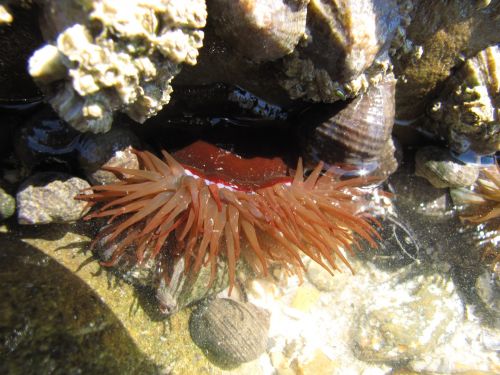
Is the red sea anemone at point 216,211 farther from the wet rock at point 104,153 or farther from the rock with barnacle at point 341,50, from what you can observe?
the rock with barnacle at point 341,50

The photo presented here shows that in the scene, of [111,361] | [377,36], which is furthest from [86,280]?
[377,36]

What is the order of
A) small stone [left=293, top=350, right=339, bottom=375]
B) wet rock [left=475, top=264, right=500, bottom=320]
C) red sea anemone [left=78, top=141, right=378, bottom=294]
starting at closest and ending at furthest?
red sea anemone [left=78, top=141, right=378, bottom=294], small stone [left=293, top=350, right=339, bottom=375], wet rock [left=475, top=264, right=500, bottom=320]

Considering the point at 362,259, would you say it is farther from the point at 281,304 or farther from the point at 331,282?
the point at 281,304

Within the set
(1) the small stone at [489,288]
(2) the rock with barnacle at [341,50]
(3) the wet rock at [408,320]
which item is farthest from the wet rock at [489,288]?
(2) the rock with barnacle at [341,50]

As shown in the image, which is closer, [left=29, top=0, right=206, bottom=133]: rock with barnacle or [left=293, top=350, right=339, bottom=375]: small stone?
[left=29, top=0, right=206, bottom=133]: rock with barnacle

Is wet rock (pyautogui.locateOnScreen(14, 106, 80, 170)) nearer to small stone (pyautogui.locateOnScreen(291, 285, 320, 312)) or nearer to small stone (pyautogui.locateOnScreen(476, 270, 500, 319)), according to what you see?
small stone (pyautogui.locateOnScreen(291, 285, 320, 312))

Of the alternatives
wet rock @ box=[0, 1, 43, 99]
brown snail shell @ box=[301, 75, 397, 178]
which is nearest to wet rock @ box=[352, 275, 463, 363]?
brown snail shell @ box=[301, 75, 397, 178]
